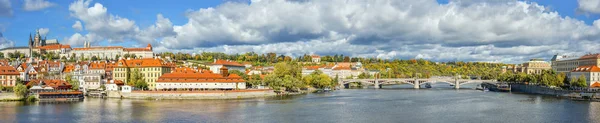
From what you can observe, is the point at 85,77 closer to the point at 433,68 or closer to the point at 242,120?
the point at 242,120

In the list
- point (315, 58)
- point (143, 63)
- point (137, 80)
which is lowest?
point (137, 80)

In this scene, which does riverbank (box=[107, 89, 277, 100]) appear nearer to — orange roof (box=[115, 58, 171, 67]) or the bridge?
orange roof (box=[115, 58, 171, 67])

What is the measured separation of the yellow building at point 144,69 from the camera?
252ft

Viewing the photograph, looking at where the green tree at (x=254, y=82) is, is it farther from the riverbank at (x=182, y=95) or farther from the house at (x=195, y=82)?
the riverbank at (x=182, y=95)

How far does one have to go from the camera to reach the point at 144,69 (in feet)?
253

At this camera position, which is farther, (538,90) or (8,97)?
(538,90)

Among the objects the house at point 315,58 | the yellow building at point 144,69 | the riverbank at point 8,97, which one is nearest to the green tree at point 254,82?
the yellow building at point 144,69

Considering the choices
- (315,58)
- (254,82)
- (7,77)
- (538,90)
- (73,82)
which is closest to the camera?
(7,77)

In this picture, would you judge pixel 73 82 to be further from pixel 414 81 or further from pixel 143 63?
pixel 414 81

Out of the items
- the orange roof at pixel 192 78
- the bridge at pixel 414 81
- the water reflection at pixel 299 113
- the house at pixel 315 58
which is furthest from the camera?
the house at pixel 315 58

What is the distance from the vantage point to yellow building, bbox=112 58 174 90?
7669 cm

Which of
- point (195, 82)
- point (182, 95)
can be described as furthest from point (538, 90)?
point (182, 95)

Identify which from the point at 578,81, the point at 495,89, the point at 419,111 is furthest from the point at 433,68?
the point at 419,111

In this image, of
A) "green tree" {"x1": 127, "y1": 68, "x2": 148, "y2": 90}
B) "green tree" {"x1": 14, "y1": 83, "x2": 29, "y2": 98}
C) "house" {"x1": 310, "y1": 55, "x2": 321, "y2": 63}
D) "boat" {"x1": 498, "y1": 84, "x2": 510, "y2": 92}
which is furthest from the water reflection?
"house" {"x1": 310, "y1": 55, "x2": 321, "y2": 63}
